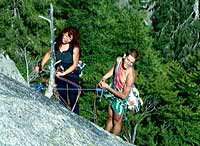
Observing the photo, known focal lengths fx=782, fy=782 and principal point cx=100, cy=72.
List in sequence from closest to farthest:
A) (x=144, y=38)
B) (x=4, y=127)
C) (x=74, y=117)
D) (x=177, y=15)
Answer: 1. (x=4, y=127)
2. (x=74, y=117)
3. (x=144, y=38)
4. (x=177, y=15)

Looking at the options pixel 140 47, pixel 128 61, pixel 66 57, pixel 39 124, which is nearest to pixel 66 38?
pixel 66 57

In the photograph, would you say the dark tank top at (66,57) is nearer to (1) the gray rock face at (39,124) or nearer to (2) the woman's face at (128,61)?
(2) the woman's face at (128,61)

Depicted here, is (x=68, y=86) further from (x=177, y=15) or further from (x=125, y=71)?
(x=177, y=15)

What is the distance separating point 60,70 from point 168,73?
38.9m

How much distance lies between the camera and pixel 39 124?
8.49 m

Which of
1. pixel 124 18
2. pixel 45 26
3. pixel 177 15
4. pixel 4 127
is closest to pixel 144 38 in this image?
pixel 124 18

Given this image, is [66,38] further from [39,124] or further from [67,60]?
[39,124]

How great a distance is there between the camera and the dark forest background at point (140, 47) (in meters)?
42.0

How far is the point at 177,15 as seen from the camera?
6781 cm

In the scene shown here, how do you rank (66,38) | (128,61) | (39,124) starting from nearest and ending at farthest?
(39,124), (128,61), (66,38)

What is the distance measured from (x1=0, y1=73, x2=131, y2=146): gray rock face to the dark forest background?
20.2 m

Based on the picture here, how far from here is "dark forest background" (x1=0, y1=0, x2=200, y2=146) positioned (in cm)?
4197

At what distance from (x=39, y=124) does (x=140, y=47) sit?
154ft

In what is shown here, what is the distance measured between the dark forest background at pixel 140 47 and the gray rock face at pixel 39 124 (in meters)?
20.2
